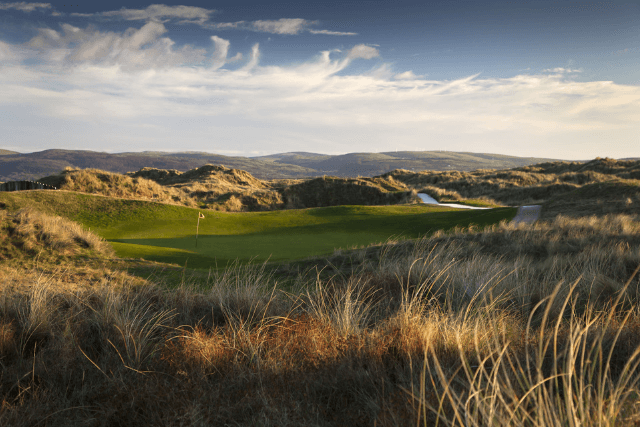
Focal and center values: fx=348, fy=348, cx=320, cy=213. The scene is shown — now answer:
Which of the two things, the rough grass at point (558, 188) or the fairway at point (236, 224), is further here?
the rough grass at point (558, 188)

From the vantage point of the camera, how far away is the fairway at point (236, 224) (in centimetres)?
1064

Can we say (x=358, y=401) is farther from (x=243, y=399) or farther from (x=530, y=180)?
(x=530, y=180)

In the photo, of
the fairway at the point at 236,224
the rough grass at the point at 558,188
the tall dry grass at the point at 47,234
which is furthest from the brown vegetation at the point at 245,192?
the tall dry grass at the point at 47,234

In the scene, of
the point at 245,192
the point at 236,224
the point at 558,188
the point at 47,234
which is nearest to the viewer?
the point at 47,234

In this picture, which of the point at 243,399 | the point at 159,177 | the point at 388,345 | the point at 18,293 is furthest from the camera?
the point at 159,177

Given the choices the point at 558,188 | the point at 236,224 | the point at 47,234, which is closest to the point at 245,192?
the point at 236,224

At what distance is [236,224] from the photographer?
1492 centimetres

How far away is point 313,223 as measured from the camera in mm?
15164

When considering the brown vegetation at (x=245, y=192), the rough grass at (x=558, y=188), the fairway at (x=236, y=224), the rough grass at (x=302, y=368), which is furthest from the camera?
the brown vegetation at (x=245, y=192)

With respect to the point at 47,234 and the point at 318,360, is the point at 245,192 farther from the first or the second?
the point at 318,360

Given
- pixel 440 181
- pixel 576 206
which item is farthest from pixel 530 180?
pixel 576 206

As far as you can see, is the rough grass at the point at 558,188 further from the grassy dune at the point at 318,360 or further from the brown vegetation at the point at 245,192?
the grassy dune at the point at 318,360

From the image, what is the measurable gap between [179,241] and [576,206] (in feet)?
55.9

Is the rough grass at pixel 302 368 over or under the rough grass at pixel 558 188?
under
